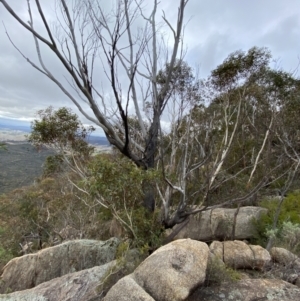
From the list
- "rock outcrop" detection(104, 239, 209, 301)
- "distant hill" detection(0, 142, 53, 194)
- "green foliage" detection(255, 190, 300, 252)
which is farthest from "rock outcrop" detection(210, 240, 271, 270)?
"distant hill" detection(0, 142, 53, 194)

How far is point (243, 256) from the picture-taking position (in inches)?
186

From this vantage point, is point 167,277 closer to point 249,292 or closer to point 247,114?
point 249,292

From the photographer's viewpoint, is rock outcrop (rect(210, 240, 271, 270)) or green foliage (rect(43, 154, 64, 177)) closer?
rock outcrop (rect(210, 240, 271, 270))

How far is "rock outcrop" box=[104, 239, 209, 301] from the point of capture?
2920 mm

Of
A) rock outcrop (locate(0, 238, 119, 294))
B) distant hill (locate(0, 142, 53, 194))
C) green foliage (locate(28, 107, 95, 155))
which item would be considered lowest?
distant hill (locate(0, 142, 53, 194))

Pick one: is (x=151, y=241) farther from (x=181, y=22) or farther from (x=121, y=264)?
(x=181, y=22)

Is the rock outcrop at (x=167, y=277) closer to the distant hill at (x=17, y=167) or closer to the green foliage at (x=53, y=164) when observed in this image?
the green foliage at (x=53, y=164)

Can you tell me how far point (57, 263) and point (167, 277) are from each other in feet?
13.6

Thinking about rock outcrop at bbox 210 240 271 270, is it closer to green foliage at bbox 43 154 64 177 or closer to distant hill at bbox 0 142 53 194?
green foliage at bbox 43 154 64 177

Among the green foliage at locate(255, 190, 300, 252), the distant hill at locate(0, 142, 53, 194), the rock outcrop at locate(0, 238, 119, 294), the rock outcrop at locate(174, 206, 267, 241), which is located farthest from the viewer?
the distant hill at locate(0, 142, 53, 194)

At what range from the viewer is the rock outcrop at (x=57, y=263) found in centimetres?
598

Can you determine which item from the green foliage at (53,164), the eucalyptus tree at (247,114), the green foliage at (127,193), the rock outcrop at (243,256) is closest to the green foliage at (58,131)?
the green foliage at (53,164)

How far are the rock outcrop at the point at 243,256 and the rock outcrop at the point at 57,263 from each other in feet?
8.09

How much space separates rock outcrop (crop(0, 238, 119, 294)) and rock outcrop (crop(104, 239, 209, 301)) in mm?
2937
